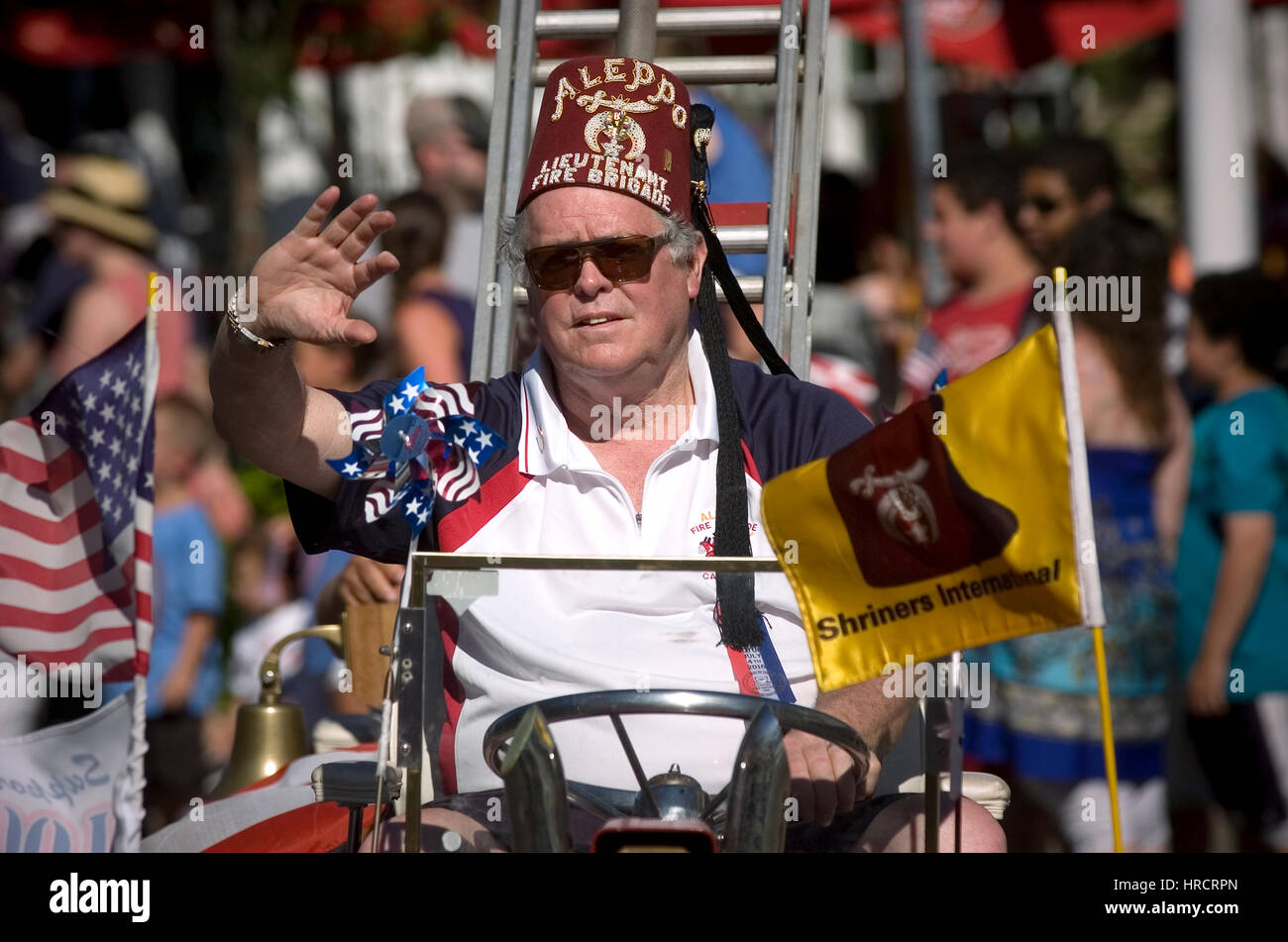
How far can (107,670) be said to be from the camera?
313 centimetres

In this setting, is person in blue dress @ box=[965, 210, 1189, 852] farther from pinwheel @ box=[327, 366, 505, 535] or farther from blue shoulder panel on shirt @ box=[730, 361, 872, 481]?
pinwheel @ box=[327, 366, 505, 535]

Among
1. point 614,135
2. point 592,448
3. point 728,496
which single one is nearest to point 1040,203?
point 614,135

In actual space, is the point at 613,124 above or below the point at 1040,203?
below

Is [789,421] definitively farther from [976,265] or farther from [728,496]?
[976,265]

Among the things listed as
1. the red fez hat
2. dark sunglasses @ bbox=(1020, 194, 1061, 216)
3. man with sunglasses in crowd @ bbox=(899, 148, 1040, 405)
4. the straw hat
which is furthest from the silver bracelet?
the straw hat

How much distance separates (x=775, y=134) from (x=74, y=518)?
208 centimetres

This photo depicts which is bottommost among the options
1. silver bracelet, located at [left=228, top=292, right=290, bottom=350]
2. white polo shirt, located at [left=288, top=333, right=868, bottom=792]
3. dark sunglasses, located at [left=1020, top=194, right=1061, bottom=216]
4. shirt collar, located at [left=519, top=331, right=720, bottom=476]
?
white polo shirt, located at [left=288, top=333, right=868, bottom=792]

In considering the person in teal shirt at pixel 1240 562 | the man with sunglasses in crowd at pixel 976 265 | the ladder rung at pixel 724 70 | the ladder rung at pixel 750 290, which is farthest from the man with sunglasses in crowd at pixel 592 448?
the person in teal shirt at pixel 1240 562

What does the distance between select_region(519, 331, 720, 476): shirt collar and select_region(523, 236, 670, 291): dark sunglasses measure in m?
0.27

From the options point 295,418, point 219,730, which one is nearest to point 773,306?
point 295,418

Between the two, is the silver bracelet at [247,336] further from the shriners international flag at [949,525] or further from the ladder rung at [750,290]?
the ladder rung at [750,290]

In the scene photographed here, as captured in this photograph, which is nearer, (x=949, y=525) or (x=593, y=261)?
(x=949, y=525)

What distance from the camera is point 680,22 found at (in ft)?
14.7

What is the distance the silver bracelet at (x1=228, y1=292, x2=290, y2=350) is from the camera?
3027mm
